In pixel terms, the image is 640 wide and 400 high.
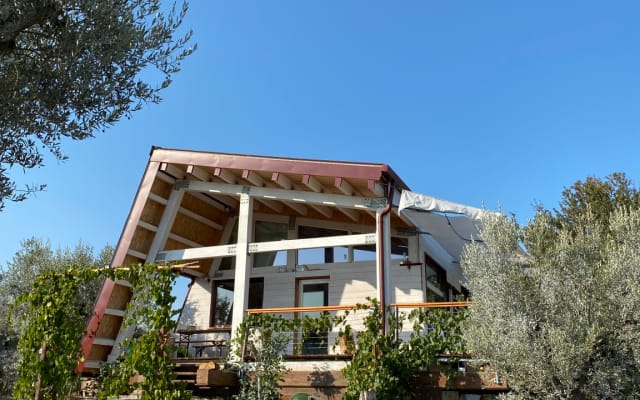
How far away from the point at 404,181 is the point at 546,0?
477 centimetres

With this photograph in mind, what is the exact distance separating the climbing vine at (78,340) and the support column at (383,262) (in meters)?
3.73

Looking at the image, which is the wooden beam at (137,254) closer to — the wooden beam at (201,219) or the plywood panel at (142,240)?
the plywood panel at (142,240)

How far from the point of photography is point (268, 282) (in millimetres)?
13047

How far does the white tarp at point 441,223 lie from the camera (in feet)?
31.9

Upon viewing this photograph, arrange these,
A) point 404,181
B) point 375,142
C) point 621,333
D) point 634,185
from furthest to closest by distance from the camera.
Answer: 1. point 634,185
2. point 375,142
3. point 404,181
4. point 621,333

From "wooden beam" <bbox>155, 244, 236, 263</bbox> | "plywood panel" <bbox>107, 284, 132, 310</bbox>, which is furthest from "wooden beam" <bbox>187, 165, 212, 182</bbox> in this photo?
"plywood panel" <bbox>107, 284, 132, 310</bbox>

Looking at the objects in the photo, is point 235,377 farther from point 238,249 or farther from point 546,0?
point 546,0

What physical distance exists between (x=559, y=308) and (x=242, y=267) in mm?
6222

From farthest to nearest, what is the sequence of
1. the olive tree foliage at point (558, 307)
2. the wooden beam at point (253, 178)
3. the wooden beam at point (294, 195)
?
the wooden beam at point (253, 178), the wooden beam at point (294, 195), the olive tree foliage at point (558, 307)

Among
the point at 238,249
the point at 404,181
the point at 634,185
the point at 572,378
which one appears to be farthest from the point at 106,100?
the point at 634,185

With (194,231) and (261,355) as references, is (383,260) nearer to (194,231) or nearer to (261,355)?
(261,355)

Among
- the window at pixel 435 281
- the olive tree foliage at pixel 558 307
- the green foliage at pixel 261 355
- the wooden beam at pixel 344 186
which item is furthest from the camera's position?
the window at pixel 435 281

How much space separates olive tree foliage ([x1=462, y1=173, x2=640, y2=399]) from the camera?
6.95 m

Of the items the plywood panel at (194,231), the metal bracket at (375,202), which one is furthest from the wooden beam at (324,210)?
the plywood panel at (194,231)
